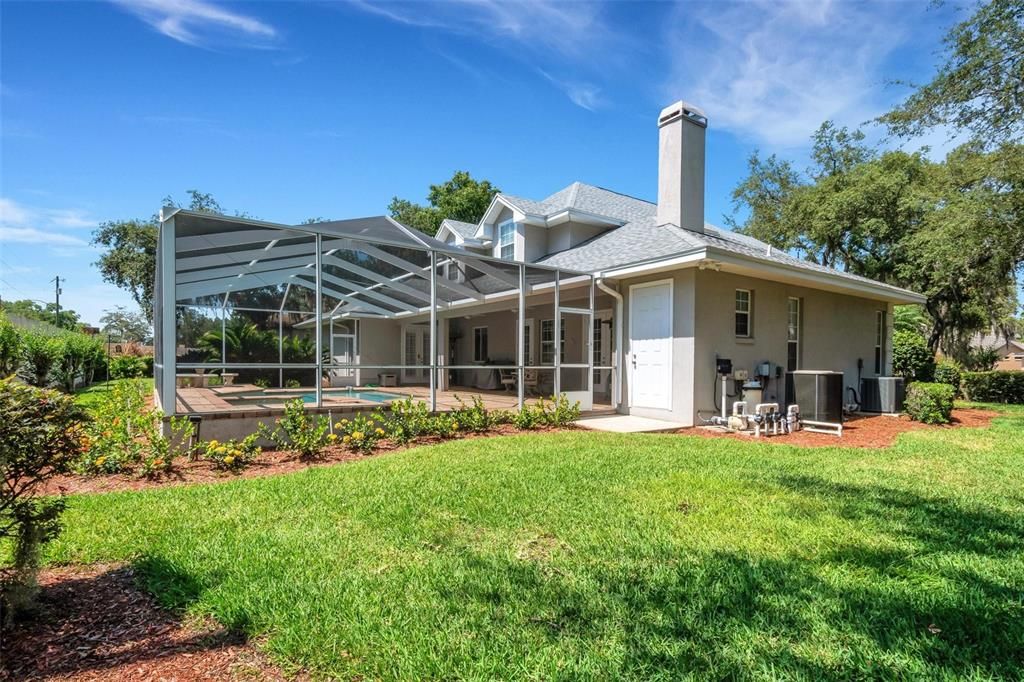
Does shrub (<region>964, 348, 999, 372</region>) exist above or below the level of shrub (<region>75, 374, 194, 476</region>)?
above

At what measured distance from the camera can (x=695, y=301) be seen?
9508 millimetres

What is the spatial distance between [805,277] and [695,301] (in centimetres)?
294

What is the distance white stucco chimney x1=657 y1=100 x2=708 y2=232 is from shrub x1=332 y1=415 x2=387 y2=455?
26.7 feet

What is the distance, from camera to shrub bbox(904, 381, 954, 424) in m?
10.4

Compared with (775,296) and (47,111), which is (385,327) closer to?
(47,111)

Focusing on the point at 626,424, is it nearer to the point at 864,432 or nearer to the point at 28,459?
the point at 864,432

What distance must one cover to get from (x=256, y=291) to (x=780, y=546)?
1146 cm

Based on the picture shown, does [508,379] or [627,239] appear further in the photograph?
[508,379]

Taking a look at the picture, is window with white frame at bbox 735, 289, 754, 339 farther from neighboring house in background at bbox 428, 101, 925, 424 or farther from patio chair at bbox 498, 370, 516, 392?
patio chair at bbox 498, 370, 516, 392

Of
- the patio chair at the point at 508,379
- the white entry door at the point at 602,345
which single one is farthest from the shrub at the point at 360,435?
the patio chair at the point at 508,379

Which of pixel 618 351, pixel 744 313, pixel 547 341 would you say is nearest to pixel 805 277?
pixel 744 313

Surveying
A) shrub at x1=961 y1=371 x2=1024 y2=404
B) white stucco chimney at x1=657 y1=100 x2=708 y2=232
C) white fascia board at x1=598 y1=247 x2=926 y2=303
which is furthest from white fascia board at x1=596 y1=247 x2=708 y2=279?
shrub at x1=961 y1=371 x2=1024 y2=404

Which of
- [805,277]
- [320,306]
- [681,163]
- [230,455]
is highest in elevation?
[681,163]

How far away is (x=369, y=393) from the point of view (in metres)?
14.7
